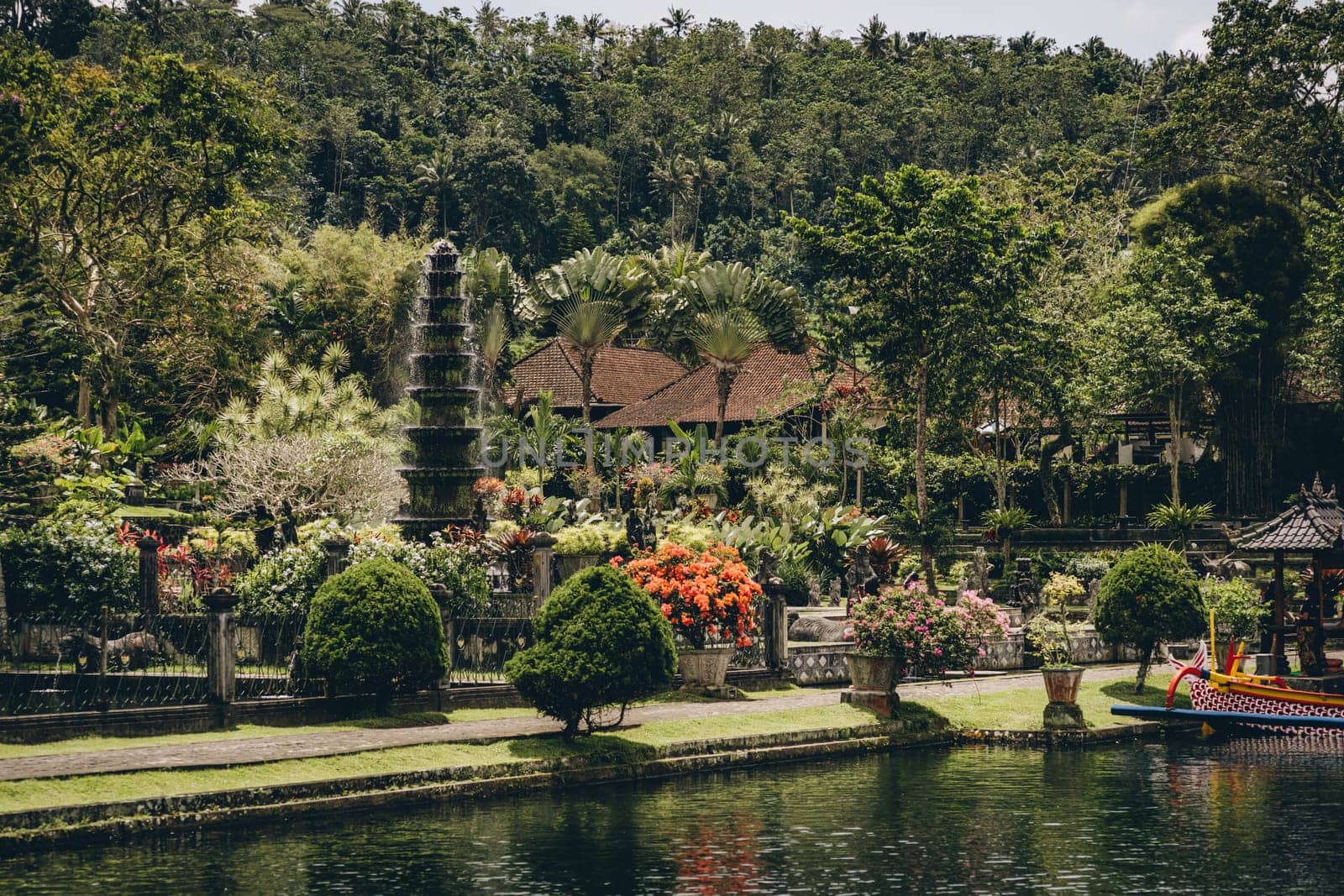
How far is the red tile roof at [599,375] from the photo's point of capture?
221ft

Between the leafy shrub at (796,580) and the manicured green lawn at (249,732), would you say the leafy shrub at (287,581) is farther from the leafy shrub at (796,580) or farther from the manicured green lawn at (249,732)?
the leafy shrub at (796,580)

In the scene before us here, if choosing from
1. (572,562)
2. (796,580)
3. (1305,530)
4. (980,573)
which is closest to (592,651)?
(572,562)

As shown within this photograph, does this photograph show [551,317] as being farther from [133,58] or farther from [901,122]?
→ [901,122]

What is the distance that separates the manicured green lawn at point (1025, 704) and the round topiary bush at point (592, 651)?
6.22 metres

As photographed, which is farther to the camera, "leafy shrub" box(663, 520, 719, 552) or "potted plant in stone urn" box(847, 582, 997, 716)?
"leafy shrub" box(663, 520, 719, 552)

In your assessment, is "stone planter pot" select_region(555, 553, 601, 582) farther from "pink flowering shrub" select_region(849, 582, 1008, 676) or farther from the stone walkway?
"pink flowering shrub" select_region(849, 582, 1008, 676)

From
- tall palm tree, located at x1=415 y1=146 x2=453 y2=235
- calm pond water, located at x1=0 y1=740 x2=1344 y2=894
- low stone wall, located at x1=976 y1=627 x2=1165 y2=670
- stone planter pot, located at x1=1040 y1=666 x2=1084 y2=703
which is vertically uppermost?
tall palm tree, located at x1=415 y1=146 x2=453 y2=235

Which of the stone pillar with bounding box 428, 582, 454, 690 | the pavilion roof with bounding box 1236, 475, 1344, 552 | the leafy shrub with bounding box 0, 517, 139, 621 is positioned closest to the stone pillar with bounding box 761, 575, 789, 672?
the stone pillar with bounding box 428, 582, 454, 690

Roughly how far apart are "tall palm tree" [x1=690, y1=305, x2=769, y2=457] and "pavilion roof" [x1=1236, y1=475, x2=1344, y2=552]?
94.9 feet

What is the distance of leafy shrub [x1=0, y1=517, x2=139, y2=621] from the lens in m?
25.6

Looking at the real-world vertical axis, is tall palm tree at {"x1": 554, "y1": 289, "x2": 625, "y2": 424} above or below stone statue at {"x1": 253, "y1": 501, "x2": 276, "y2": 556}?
above

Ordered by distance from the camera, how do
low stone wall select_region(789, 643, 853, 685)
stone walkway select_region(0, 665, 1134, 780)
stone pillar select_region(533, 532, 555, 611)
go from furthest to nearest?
low stone wall select_region(789, 643, 853, 685) < stone pillar select_region(533, 532, 555, 611) < stone walkway select_region(0, 665, 1134, 780)

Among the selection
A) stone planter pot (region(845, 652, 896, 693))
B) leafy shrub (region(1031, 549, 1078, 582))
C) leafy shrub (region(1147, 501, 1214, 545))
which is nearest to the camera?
stone planter pot (region(845, 652, 896, 693))

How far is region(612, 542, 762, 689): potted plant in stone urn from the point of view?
24.3 m
